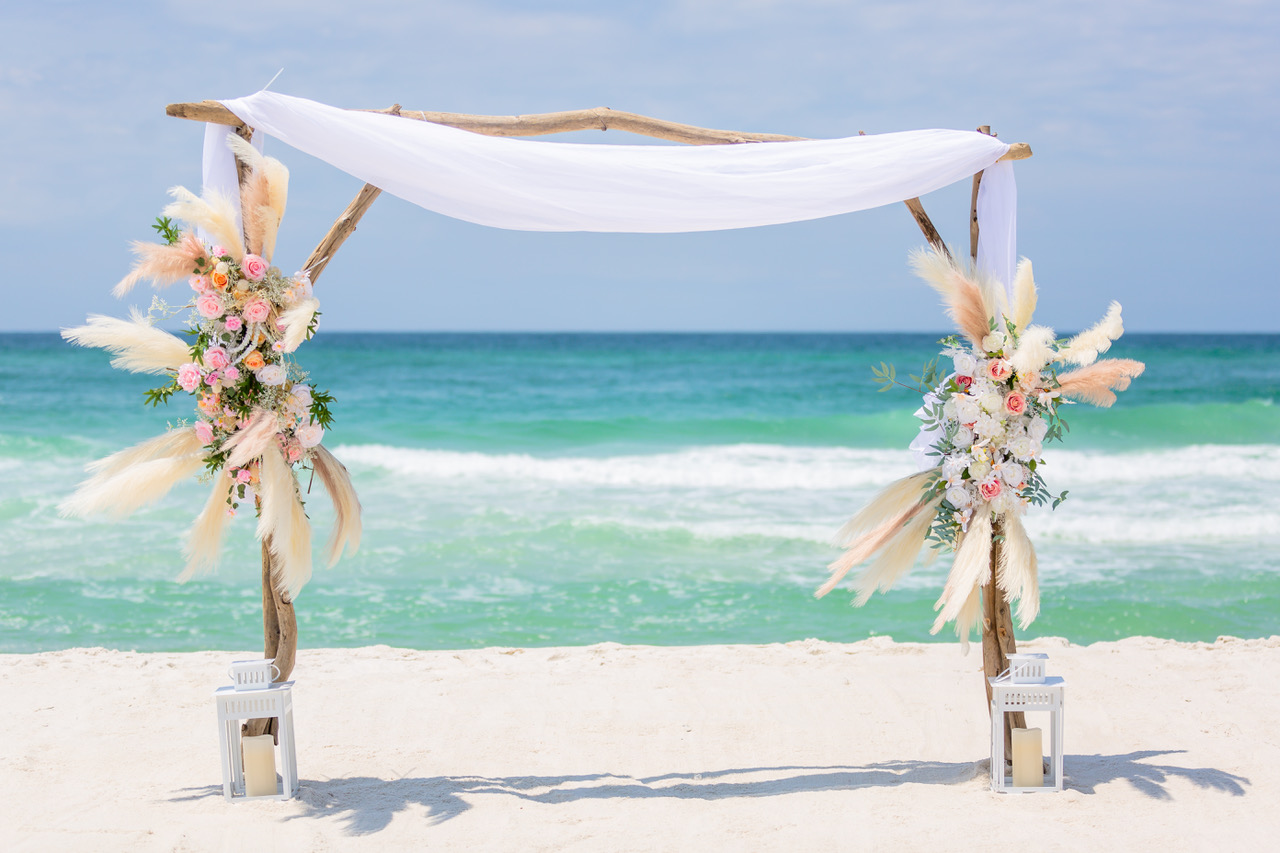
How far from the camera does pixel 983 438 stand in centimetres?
312

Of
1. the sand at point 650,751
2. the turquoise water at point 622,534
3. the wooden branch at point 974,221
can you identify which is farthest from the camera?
the turquoise water at point 622,534

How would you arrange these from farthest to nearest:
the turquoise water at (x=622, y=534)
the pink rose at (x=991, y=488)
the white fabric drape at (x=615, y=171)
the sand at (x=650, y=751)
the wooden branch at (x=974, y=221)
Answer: the turquoise water at (x=622, y=534)
the wooden branch at (x=974, y=221)
the pink rose at (x=991, y=488)
the white fabric drape at (x=615, y=171)
the sand at (x=650, y=751)

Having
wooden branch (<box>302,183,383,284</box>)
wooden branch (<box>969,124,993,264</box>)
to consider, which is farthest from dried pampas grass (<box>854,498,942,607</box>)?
wooden branch (<box>302,183,383,284</box>)

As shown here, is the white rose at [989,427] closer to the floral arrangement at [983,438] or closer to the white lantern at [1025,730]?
the floral arrangement at [983,438]

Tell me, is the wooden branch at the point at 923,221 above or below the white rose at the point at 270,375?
above

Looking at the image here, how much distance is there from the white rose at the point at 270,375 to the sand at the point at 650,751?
54.1 inches

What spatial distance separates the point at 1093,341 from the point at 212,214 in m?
2.83

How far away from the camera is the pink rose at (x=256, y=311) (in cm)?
294

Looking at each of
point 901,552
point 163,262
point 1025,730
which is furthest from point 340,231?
point 1025,730

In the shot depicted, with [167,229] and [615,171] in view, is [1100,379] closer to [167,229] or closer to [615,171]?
[615,171]

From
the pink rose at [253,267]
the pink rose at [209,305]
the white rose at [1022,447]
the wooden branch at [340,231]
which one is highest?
the wooden branch at [340,231]

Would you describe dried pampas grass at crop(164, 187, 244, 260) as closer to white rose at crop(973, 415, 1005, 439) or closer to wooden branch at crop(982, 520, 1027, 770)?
white rose at crop(973, 415, 1005, 439)

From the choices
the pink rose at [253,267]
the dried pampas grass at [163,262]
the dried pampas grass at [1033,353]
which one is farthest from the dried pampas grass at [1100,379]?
the dried pampas grass at [163,262]

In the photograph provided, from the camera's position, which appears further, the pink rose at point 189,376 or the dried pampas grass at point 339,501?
the dried pampas grass at point 339,501
